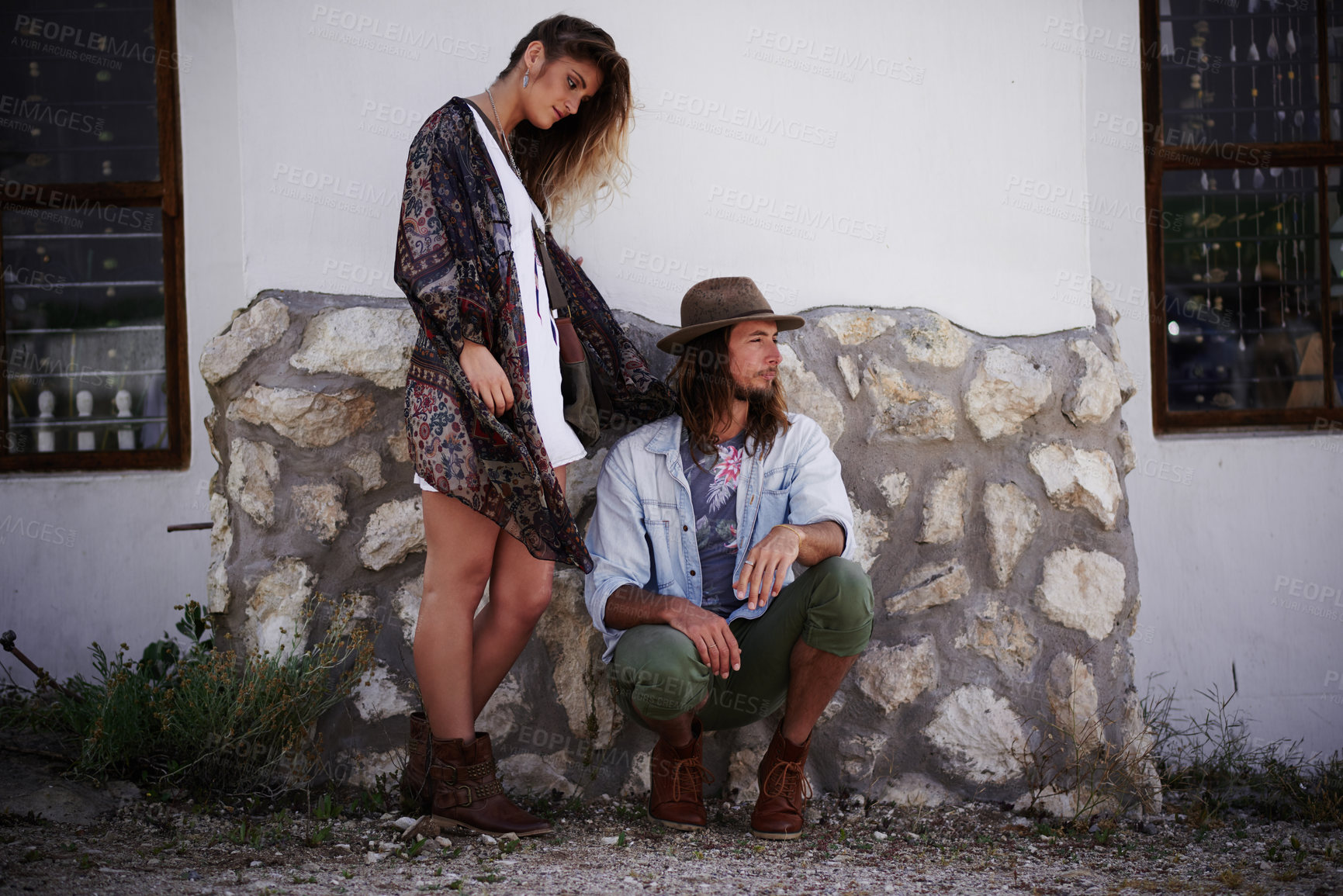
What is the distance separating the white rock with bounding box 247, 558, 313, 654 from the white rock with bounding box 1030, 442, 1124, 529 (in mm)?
2041

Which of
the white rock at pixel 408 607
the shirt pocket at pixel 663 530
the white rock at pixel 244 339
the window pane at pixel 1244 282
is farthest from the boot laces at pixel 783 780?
the window pane at pixel 1244 282

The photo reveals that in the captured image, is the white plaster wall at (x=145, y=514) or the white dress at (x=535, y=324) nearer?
the white dress at (x=535, y=324)

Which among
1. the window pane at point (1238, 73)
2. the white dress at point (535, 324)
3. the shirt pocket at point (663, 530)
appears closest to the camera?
the white dress at point (535, 324)

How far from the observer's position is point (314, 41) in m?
2.67

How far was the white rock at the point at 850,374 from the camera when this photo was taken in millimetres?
2705

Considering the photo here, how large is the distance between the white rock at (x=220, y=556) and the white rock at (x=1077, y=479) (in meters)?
2.22

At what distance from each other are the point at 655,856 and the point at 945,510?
3.94 feet

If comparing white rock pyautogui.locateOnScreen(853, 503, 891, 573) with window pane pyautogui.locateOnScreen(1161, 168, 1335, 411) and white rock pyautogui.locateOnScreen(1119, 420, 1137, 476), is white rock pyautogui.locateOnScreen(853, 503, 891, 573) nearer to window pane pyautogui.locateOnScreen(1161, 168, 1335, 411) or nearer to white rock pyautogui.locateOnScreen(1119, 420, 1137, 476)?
white rock pyautogui.locateOnScreen(1119, 420, 1137, 476)

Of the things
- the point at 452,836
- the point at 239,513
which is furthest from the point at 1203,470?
the point at 239,513

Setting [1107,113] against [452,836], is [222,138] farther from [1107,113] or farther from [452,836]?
[1107,113]

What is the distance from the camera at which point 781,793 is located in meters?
2.39

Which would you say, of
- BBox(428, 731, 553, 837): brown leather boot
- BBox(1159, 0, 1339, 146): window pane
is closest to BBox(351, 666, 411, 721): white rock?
BBox(428, 731, 553, 837): brown leather boot

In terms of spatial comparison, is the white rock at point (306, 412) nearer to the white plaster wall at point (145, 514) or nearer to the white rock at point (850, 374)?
the white plaster wall at point (145, 514)

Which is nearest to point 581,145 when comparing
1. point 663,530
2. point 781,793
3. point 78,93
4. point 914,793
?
point 663,530
